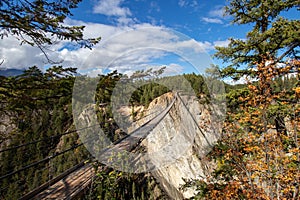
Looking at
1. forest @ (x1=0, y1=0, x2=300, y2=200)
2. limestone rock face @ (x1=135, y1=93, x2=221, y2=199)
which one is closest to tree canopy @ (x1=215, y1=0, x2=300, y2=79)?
forest @ (x1=0, y1=0, x2=300, y2=200)

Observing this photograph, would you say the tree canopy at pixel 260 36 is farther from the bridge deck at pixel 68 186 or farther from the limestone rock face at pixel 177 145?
the bridge deck at pixel 68 186

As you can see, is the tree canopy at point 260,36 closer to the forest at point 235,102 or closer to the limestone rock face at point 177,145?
the forest at point 235,102

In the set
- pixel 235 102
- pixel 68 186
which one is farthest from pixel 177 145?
pixel 68 186

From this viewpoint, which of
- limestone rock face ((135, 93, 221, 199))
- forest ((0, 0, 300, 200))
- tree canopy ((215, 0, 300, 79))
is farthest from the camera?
limestone rock face ((135, 93, 221, 199))

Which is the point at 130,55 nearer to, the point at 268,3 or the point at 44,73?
the point at 44,73

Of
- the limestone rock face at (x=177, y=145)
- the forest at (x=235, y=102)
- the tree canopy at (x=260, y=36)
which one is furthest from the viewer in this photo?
the limestone rock face at (x=177, y=145)

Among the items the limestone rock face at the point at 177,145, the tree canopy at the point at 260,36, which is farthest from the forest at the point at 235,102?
the limestone rock face at the point at 177,145

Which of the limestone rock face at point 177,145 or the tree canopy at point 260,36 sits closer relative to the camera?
the tree canopy at point 260,36

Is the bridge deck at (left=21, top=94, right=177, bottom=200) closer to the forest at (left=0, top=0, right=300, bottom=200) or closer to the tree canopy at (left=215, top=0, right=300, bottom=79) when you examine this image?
the forest at (left=0, top=0, right=300, bottom=200)

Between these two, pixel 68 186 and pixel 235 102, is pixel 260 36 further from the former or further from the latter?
pixel 68 186

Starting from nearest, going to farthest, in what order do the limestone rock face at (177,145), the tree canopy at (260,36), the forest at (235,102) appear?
1. the forest at (235,102)
2. the tree canopy at (260,36)
3. the limestone rock face at (177,145)

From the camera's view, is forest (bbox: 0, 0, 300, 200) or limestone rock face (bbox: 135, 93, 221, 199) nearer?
forest (bbox: 0, 0, 300, 200)

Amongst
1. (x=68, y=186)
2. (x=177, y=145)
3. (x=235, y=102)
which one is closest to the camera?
(x=68, y=186)

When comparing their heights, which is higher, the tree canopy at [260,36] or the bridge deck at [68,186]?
the tree canopy at [260,36]
